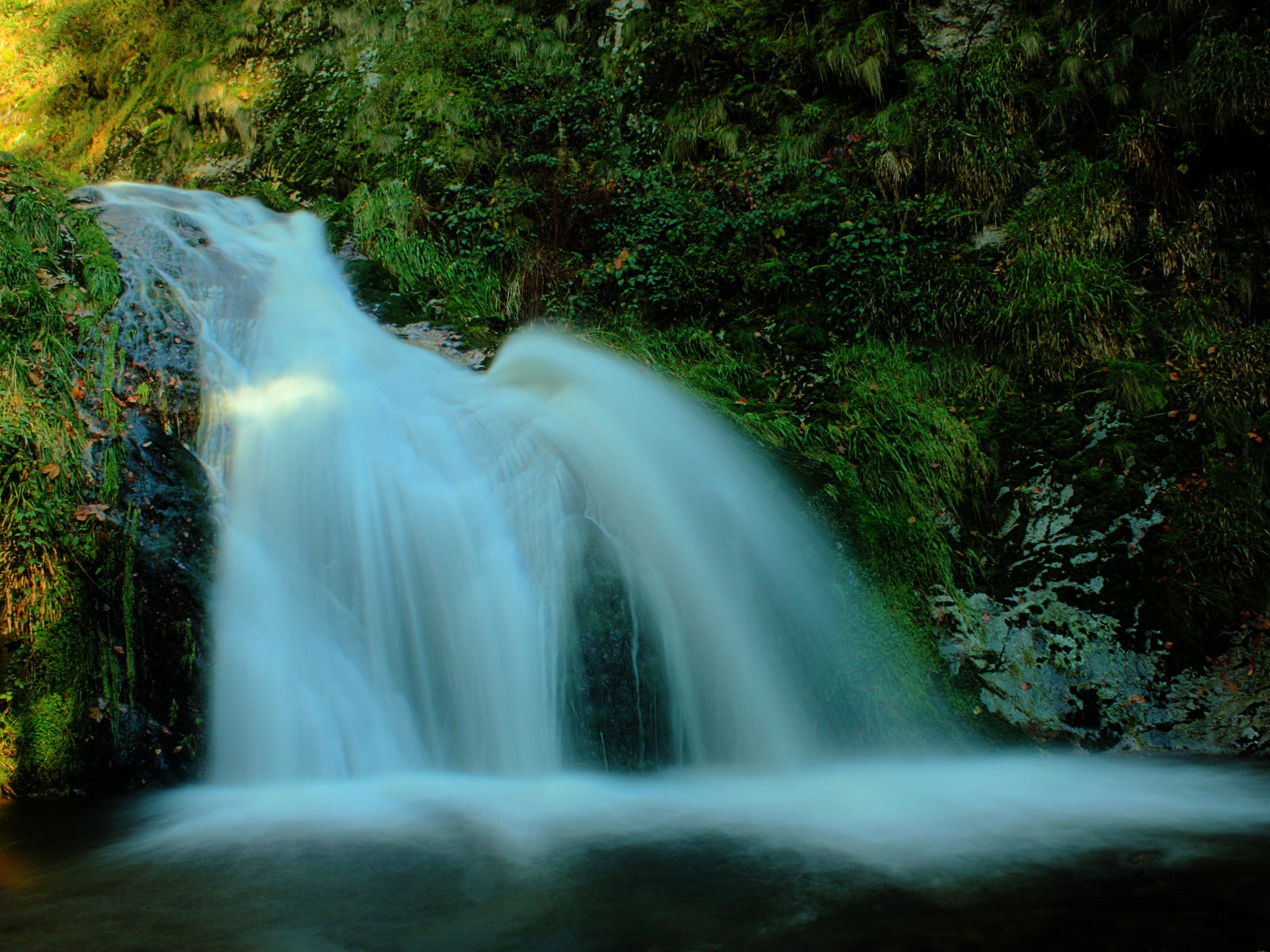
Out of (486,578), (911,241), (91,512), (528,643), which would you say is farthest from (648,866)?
(911,241)

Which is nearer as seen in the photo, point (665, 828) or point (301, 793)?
point (665, 828)

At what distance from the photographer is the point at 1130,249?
7.37 metres

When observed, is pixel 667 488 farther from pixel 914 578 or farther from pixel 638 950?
pixel 638 950

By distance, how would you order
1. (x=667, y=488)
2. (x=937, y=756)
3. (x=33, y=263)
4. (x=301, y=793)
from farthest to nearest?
(x=33, y=263) → (x=667, y=488) → (x=937, y=756) → (x=301, y=793)

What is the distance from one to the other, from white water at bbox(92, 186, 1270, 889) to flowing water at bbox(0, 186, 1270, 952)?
0.02 metres

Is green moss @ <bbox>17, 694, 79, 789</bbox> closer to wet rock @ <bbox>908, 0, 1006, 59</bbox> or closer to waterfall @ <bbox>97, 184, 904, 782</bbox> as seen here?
waterfall @ <bbox>97, 184, 904, 782</bbox>

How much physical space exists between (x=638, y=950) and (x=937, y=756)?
9.45 ft

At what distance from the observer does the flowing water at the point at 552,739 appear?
122 inches

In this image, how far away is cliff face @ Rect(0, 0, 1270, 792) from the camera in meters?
5.51

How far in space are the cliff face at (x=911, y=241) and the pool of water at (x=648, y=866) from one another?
1.33 meters

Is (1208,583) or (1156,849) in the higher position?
(1208,583)

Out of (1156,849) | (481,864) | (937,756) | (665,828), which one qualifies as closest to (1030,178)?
(937,756)

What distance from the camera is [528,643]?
4926mm

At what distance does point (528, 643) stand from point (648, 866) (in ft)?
5.55
